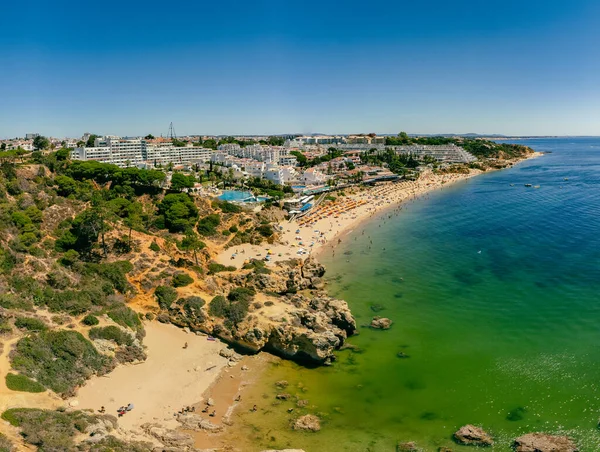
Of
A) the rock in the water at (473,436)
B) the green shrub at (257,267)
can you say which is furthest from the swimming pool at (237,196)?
the rock in the water at (473,436)

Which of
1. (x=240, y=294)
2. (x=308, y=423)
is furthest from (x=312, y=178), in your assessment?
(x=308, y=423)

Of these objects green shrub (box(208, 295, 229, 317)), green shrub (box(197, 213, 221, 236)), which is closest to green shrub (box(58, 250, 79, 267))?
green shrub (box(208, 295, 229, 317))

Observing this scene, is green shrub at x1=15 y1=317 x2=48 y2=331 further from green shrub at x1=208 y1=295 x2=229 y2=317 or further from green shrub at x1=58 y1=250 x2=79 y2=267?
green shrub at x1=208 y1=295 x2=229 y2=317

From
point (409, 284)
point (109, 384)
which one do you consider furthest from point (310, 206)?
point (109, 384)

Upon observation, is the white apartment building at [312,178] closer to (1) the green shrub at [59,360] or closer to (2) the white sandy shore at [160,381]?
(2) the white sandy shore at [160,381]

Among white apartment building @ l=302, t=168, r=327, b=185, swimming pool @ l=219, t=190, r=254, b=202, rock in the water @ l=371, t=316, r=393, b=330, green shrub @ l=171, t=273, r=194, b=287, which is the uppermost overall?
white apartment building @ l=302, t=168, r=327, b=185
